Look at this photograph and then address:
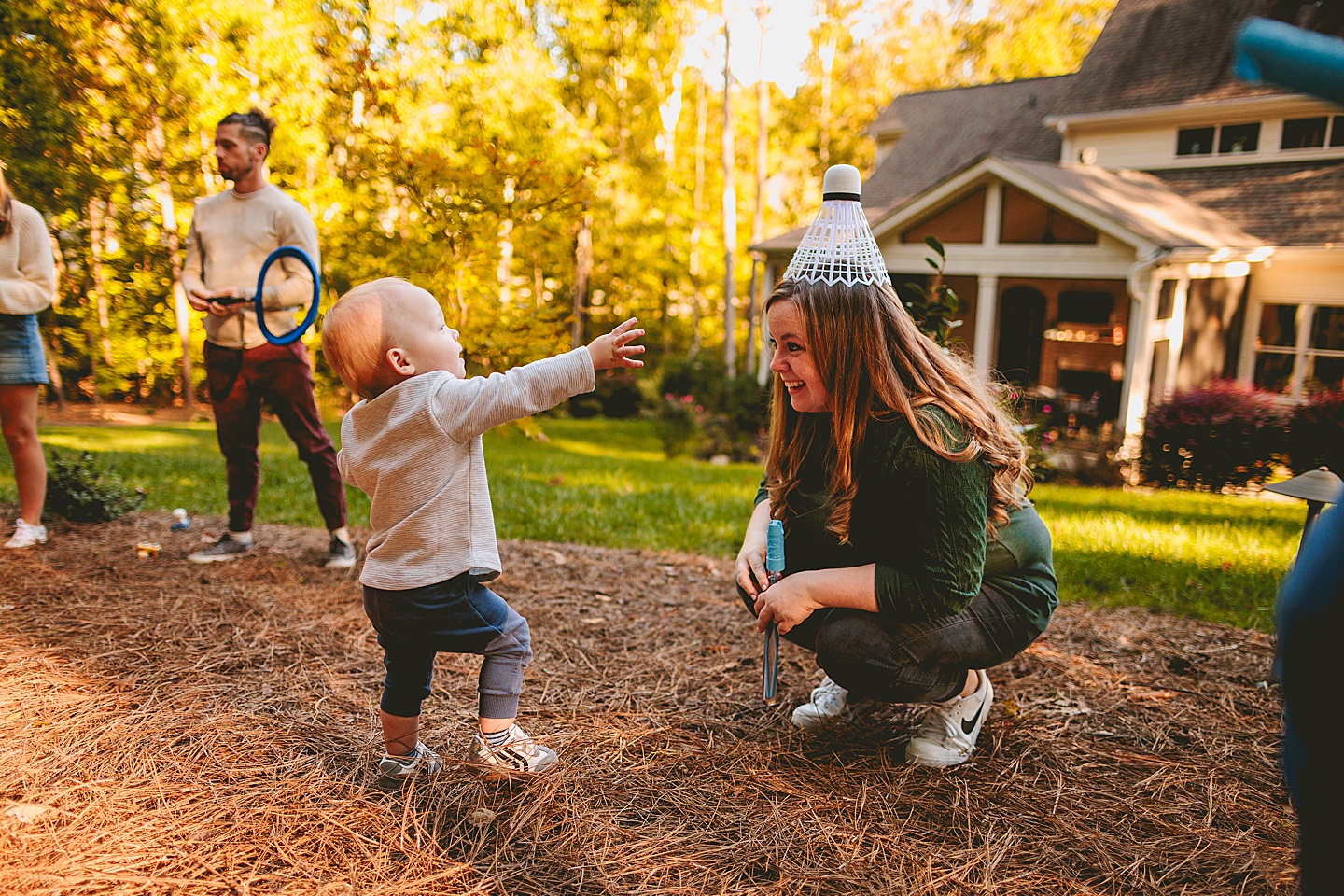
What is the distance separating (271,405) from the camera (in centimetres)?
418

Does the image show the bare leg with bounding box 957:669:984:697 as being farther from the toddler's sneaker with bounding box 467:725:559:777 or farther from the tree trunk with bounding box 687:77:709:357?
Result: the tree trunk with bounding box 687:77:709:357

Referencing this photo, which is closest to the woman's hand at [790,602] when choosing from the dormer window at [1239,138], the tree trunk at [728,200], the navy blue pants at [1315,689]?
the navy blue pants at [1315,689]

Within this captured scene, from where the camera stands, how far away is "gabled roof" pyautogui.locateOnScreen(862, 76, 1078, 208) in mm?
16469

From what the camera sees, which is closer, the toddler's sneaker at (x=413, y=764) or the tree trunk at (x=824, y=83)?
the toddler's sneaker at (x=413, y=764)

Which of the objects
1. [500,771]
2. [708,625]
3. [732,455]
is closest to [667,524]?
[708,625]

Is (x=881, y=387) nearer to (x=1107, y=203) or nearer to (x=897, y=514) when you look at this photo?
(x=897, y=514)

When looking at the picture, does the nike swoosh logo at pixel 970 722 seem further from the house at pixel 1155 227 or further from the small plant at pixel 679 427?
the small plant at pixel 679 427

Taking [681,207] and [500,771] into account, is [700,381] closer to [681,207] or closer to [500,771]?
[681,207]

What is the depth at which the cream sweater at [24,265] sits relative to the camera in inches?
160

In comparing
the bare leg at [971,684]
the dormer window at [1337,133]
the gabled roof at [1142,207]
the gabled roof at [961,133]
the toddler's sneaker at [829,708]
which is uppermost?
the gabled roof at [961,133]

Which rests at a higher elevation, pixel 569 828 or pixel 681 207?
pixel 681 207

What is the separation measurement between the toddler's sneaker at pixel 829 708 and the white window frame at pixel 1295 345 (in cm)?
1214

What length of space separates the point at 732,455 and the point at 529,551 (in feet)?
28.8

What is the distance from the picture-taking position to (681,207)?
73.3ft
